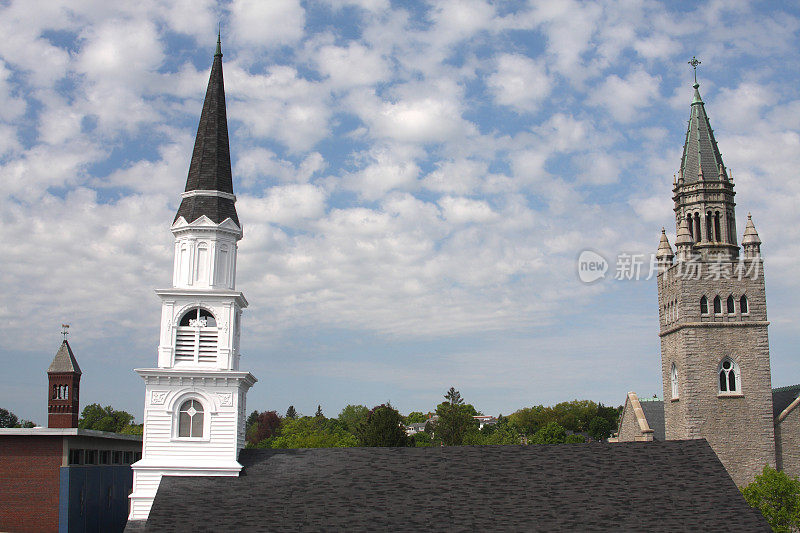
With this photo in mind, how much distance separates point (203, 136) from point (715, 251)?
3345 cm

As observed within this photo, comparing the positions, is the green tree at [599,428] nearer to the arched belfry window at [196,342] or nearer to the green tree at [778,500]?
the green tree at [778,500]

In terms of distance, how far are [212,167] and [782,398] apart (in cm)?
3875

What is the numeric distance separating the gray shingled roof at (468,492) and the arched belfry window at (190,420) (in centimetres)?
176

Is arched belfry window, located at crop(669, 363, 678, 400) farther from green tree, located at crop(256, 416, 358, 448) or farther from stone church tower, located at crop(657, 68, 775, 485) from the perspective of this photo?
green tree, located at crop(256, 416, 358, 448)

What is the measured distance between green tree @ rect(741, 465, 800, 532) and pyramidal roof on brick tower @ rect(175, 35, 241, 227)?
28.1 meters

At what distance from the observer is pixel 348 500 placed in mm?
22719

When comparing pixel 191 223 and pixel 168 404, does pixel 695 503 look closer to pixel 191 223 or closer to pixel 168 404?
pixel 168 404

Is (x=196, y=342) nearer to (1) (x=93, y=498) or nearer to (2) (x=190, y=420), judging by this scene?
(2) (x=190, y=420)

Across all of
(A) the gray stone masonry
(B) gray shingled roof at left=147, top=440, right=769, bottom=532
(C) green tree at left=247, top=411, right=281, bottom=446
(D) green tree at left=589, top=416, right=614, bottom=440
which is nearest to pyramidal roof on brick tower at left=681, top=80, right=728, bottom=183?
(A) the gray stone masonry

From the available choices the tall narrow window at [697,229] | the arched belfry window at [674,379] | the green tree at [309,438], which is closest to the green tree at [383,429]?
the green tree at [309,438]

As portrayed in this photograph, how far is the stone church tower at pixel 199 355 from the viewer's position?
24.8 metres

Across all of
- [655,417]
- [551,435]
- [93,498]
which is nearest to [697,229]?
[655,417]

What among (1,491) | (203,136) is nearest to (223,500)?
(203,136)

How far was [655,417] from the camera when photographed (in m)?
53.2
